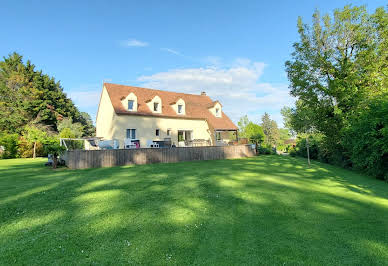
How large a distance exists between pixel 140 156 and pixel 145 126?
877 cm

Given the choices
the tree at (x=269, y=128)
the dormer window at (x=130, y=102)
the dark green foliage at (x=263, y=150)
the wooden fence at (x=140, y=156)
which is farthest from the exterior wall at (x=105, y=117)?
the tree at (x=269, y=128)

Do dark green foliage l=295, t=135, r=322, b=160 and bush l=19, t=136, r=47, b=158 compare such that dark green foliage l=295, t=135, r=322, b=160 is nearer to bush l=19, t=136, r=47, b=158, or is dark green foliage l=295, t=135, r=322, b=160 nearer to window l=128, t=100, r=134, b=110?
window l=128, t=100, r=134, b=110

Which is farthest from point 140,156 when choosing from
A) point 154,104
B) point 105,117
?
point 105,117

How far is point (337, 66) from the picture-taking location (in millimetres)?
17719

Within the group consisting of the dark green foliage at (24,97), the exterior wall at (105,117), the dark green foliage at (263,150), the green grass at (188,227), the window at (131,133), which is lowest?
the green grass at (188,227)

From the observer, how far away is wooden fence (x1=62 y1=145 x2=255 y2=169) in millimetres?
12727

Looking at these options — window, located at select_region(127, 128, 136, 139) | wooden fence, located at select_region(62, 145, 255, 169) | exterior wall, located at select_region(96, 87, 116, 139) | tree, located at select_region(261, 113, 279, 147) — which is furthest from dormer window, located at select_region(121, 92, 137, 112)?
tree, located at select_region(261, 113, 279, 147)

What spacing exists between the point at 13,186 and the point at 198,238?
7.51 metres

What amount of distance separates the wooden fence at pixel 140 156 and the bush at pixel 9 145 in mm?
14463

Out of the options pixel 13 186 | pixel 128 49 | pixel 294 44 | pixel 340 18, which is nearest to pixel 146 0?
pixel 128 49

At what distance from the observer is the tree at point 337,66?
16203 mm

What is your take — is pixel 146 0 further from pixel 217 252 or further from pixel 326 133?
pixel 217 252

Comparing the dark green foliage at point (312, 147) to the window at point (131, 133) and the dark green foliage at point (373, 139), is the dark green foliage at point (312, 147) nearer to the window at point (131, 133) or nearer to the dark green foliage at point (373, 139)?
the dark green foliage at point (373, 139)

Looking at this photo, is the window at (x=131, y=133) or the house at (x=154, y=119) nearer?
the house at (x=154, y=119)
